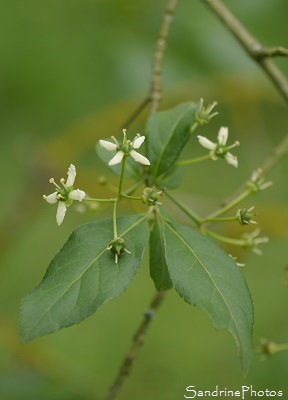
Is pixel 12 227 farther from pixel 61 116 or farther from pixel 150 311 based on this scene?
pixel 61 116

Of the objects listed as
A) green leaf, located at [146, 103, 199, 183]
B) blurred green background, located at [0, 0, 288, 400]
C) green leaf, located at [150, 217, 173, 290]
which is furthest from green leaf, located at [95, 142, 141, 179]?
blurred green background, located at [0, 0, 288, 400]

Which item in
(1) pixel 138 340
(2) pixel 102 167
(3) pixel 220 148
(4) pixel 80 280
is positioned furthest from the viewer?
(2) pixel 102 167

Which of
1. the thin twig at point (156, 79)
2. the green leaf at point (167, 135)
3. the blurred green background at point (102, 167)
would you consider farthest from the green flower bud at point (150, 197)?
the blurred green background at point (102, 167)

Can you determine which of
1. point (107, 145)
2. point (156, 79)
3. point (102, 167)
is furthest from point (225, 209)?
point (102, 167)

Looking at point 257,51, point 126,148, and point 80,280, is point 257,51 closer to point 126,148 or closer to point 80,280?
point 126,148

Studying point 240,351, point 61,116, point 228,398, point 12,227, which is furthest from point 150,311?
point 61,116

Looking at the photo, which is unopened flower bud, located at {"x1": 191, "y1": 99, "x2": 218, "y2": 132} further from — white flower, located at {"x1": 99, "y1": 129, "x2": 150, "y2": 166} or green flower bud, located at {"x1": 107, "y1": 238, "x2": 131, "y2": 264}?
green flower bud, located at {"x1": 107, "y1": 238, "x2": 131, "y2": 264}

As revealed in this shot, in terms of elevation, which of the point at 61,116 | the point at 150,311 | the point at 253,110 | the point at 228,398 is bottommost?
the point at 228,398
